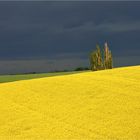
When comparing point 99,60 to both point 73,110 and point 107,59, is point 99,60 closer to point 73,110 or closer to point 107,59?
point 107,59

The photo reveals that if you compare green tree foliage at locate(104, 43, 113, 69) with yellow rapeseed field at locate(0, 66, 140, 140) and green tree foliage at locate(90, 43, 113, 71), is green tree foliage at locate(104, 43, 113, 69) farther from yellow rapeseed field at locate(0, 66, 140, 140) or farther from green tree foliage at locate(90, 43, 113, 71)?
yellow rapeseed field at locate(0, 66, 140, 140)

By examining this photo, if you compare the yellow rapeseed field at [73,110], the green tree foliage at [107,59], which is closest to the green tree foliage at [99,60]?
the green tree foliage at [107,59]

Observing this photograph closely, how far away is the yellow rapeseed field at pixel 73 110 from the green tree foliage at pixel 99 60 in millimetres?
39024

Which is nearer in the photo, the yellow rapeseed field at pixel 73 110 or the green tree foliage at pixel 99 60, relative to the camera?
the yellow rapeseed field at pixel 73 110

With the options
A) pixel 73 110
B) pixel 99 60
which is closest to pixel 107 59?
pixel 99 60

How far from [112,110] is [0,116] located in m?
4.50

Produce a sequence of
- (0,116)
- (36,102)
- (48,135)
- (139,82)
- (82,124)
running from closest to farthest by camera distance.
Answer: (48,135) → (82,124) → (0,116) → (36,102) → (139,82)

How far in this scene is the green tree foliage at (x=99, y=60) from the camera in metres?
61.3

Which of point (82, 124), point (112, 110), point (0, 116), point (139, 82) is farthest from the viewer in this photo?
point (139, 82)

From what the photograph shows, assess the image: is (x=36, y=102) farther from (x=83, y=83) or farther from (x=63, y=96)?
(x=83, y=83)

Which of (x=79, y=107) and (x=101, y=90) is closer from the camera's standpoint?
(x=79, y=107)

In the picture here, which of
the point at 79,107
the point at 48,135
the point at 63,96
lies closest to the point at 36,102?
the point at 63,96

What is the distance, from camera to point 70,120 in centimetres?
1419

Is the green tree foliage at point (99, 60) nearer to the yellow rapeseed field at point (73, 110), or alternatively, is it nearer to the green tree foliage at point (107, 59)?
the green tree foliage at point (107, 59)
